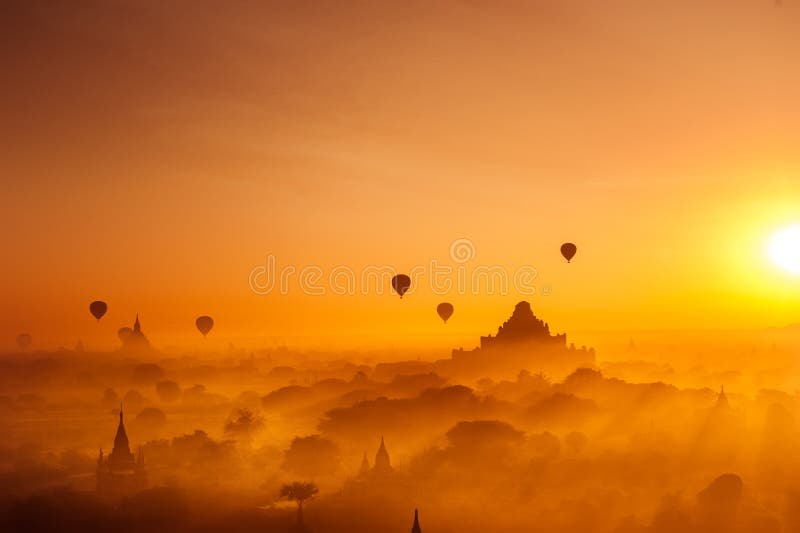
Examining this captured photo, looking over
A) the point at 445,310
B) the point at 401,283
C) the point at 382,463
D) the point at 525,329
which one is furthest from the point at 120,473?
the point at 525,329

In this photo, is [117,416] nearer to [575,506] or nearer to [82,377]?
[82,377]

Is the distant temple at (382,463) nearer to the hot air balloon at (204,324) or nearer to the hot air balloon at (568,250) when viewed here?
the hot air balloon at (568,250)

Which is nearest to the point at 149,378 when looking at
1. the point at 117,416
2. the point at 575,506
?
the point at 117,416

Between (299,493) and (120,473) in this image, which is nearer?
(299,493)

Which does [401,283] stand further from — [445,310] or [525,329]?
[525,329]

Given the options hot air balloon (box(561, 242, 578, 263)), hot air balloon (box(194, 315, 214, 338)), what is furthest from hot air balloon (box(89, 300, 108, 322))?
hot air balloon (box(561, 242, 578, 263))
